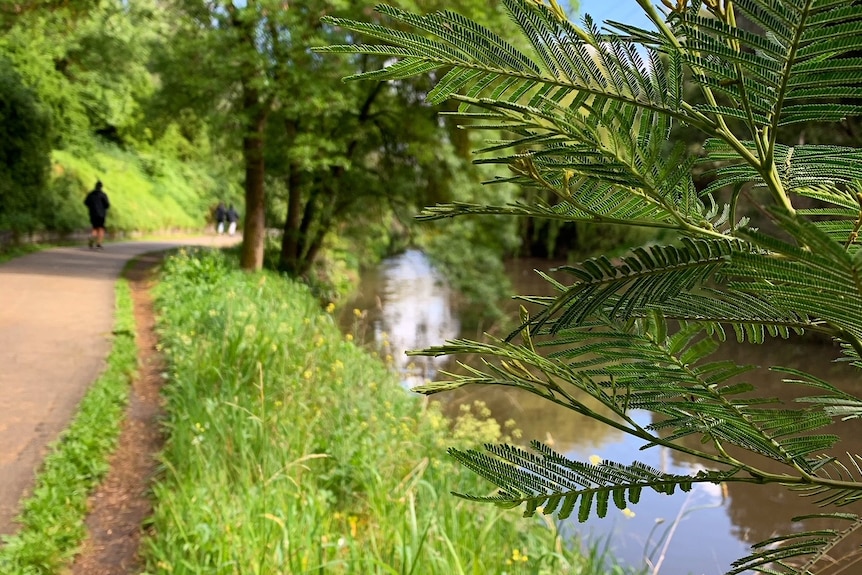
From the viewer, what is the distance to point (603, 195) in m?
0.70

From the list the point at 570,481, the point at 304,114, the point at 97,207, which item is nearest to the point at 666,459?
the point at 570,481

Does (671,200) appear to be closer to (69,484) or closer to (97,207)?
(69,484)

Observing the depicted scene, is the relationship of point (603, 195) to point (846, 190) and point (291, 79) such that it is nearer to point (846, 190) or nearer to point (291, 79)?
point (846, 190)

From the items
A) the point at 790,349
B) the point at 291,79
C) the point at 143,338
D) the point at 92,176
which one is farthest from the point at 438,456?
the point at 92,176

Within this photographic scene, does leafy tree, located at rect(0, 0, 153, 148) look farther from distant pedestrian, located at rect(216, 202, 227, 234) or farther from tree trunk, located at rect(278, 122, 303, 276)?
distant pedestrian, located at rect(216, 202, 227, 234)

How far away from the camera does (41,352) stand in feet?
19.3

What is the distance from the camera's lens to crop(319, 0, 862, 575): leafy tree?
0.53 metres

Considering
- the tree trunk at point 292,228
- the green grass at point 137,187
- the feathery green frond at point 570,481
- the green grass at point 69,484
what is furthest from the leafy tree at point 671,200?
the green grass at point 137,187

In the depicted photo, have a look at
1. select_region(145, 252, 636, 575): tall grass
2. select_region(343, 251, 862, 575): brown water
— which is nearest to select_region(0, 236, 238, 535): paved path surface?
select_region(145, 252, 636, 575): tall grass

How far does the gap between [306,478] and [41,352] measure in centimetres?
360

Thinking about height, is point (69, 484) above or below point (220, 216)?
below

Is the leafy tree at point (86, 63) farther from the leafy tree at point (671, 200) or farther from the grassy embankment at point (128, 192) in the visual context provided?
the leafy tree at point (671, 200)

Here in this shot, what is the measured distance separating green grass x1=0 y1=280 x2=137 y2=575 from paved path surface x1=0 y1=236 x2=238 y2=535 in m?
0.10

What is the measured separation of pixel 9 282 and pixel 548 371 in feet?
32.6
